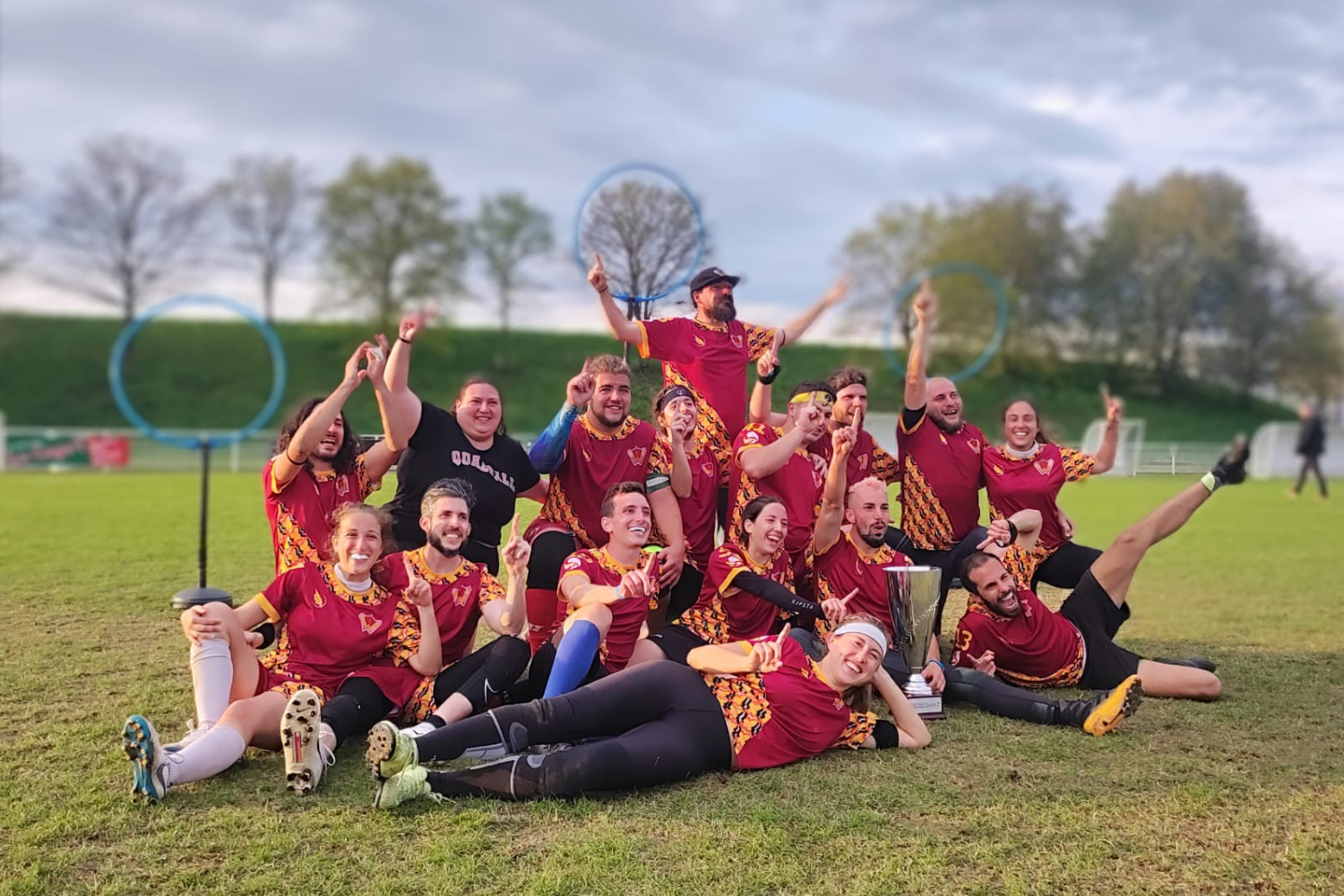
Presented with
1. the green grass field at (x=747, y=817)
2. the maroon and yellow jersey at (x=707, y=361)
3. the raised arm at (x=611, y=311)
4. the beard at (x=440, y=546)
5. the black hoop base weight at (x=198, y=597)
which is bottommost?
the green grass field at (x=747, y=817)

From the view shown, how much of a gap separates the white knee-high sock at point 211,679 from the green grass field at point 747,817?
0.26 meters

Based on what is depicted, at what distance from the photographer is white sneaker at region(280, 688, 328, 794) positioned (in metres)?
3.92

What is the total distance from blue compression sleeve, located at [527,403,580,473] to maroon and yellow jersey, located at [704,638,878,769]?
167 centimetres

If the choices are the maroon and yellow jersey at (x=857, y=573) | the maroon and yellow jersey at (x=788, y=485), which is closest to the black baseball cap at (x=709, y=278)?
the maroon and yellow jersey at (x=788, y=485)

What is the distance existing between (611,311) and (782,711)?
264 centimetres

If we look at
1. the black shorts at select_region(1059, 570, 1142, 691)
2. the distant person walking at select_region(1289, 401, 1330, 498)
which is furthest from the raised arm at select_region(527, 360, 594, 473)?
the distant person walking at select_region(1289, 401, 1330, 498)

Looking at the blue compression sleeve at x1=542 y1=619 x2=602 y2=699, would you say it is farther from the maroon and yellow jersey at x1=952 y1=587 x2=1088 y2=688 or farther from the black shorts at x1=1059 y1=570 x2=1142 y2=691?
the black shorts at x1=1059 y1=570 x2=1142 y2=691

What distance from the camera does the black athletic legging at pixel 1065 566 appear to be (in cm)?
658

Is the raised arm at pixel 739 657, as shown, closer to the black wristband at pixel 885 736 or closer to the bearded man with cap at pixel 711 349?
the black wristband at pixel 885 736

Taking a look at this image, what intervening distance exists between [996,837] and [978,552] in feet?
7.25

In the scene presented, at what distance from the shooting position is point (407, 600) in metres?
4.67

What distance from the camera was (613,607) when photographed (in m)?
4.92

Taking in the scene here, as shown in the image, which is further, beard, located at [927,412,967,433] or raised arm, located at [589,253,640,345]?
beard, located at [927,412,967,433]

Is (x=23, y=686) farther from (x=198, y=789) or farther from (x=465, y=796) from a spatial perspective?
(x=465, y=796)
